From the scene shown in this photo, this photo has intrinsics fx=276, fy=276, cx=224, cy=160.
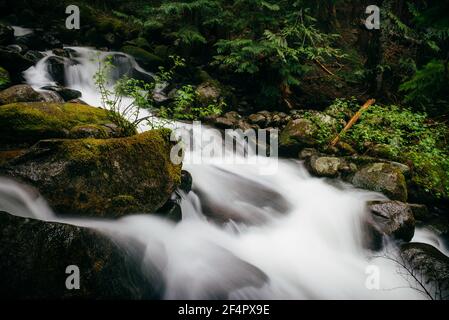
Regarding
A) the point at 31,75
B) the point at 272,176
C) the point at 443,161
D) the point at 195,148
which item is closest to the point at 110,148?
the point at 195,148

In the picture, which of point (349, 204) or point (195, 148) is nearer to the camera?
point (349, 204)

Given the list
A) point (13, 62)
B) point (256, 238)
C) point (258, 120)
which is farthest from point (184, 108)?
point (13, 62)

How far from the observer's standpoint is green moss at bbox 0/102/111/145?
12.2ft

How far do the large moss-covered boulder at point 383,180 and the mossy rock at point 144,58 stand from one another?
28.0 feet

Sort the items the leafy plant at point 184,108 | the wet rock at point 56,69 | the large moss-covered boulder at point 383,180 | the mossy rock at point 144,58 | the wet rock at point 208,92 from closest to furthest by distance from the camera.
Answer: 1. the leafy plant at point 184,108
2. the large moss-covered boulder at point 383,180
3. the wet rock at point 56,69
4. the wet rock at point 208,92
5. the mossy rock at point 144,58

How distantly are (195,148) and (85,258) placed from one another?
5.34 meters

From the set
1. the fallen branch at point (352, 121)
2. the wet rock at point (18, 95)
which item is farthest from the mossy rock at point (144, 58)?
the fallen branch at point (352, 121)

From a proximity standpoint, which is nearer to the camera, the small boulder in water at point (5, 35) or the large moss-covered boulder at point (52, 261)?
the large moss-covered boulder at point (52, 261)

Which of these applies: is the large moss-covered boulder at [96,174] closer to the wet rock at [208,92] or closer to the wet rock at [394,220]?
the wet rock at [394,220]

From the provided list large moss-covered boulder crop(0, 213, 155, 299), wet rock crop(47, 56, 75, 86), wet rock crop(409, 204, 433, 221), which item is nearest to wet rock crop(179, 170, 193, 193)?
large moss-covered boulder crop(0, 213, 155, 299)

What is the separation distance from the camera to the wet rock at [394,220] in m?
4.96

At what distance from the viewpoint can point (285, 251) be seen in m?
4.88

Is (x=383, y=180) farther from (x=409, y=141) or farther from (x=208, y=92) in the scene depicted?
(x=208, y=92)
